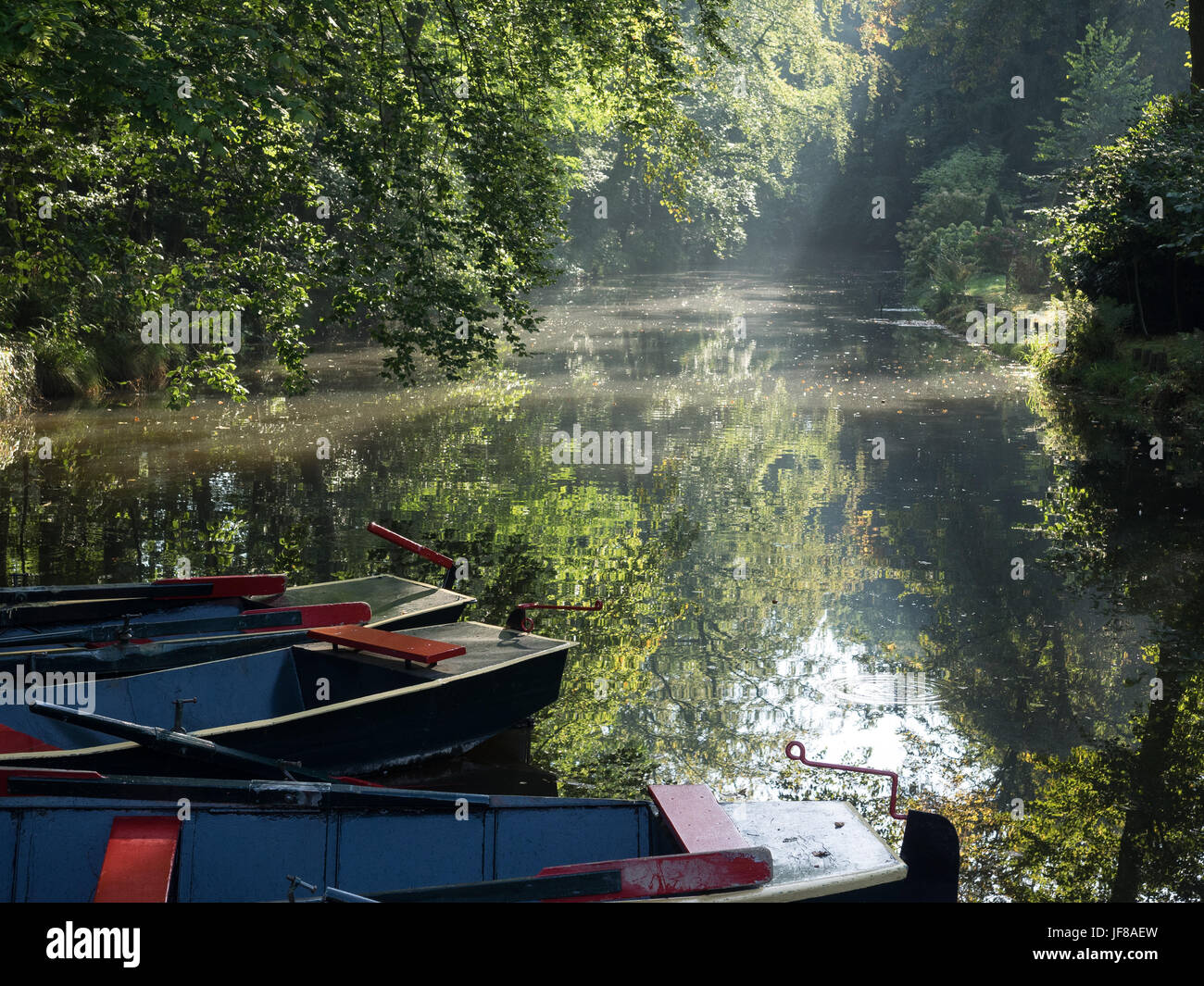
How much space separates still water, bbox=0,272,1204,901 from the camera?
7.01 metres

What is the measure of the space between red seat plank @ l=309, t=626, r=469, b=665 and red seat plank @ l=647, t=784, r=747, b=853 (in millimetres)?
2287

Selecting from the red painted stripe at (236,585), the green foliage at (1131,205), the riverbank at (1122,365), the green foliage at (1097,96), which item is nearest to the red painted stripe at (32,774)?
the red painted stripe at (236,585)

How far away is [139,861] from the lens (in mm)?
4395

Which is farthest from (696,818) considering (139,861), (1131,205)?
(1131,205)

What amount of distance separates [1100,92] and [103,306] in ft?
135

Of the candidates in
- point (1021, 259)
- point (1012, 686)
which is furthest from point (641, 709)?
point (1021, 259)

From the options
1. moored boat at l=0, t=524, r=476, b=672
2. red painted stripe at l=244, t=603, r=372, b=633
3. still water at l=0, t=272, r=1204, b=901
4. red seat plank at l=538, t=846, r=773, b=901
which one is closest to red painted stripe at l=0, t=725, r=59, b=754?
moored boat at l=0, t=524, r=476, b=672

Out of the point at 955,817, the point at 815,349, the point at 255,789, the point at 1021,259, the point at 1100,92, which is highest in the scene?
the point at 1100,92

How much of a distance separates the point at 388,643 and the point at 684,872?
3.33 m

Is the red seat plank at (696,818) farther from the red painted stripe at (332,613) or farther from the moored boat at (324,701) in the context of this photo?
the red painted stripe at (332,613)

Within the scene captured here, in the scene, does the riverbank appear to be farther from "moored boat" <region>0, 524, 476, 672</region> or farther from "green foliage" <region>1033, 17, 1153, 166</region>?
"green foliage" <region>1033, 17, 1153, 166</region>

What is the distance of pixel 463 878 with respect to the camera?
493 centimetres

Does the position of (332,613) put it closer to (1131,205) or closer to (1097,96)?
(1131,205)
